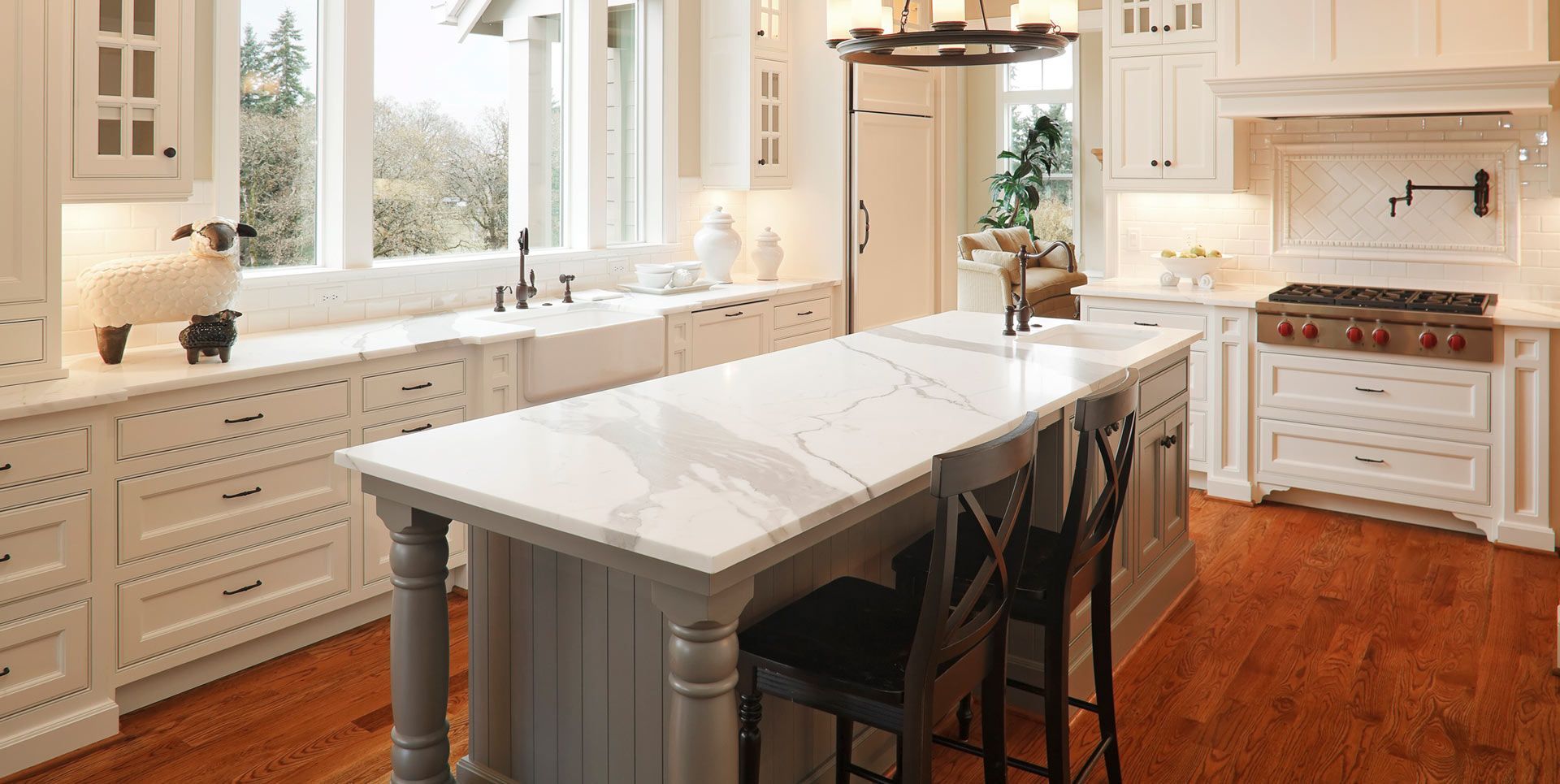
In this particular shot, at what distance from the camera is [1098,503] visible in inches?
101

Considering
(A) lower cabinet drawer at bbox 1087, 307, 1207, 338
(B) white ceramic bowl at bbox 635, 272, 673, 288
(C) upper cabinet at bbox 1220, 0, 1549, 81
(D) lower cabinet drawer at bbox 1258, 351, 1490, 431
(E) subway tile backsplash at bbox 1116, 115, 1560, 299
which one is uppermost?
(C) upper cabinet at bbox 1220, 0, 1549, 81

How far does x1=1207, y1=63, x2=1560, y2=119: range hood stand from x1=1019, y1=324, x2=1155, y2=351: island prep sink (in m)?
1.61

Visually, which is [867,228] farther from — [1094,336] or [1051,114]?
[1051,114]

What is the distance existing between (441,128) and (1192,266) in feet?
11.8

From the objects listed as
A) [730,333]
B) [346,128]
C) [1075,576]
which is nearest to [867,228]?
[730,333]

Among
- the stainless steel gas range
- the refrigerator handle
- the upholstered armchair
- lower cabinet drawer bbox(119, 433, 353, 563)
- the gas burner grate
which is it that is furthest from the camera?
the upholstered armchair

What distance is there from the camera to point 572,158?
557cm

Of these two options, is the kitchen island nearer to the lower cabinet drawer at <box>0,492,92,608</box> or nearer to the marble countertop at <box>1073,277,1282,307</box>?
the lower cabinet drawer at <box>0,492,92,608</box>

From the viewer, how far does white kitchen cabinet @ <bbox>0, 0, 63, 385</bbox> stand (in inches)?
113

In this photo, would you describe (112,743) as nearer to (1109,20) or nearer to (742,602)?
(742,602)

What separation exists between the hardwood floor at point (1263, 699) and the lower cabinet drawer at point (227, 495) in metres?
0.49

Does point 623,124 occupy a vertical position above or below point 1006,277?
above

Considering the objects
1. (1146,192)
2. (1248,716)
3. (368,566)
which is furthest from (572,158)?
(1248,716)

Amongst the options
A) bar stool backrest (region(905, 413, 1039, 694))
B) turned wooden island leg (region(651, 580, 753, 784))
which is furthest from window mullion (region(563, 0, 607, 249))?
turned wooden island leg (region(651, 580, 753, 784))
